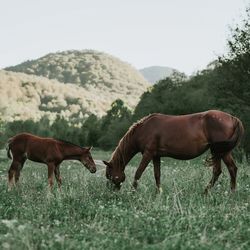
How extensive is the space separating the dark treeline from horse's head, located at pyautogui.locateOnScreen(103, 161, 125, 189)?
36.1 ft

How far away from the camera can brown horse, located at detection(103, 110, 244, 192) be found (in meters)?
10.4

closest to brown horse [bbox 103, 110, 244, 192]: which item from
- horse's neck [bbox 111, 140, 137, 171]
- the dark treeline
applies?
horse's neck [bbox 111, 140, 137, 171]

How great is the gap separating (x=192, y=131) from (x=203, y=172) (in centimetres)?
245

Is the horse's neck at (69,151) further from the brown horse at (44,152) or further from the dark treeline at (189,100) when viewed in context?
the dark treeline at (189,100)

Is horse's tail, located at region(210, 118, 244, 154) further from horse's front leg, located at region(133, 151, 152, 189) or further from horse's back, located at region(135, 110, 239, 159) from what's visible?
horse's front leg, located at region(133, 151, 152, 189)

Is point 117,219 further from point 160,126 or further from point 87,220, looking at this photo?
point 160,126

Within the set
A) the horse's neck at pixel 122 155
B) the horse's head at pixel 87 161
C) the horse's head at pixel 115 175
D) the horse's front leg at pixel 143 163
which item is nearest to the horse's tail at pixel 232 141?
the horse's front leg at pixel 143 163

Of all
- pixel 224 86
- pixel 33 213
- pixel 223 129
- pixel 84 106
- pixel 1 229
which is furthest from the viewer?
pixel 84 106

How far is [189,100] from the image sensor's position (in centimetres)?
5688

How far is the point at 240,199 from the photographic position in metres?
9.31

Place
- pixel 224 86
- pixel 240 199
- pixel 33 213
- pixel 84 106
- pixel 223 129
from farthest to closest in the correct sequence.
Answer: pixel 84 106 < pixel 224 86 < pixel 223 129 < pixel 240 199 < pixel 33 213

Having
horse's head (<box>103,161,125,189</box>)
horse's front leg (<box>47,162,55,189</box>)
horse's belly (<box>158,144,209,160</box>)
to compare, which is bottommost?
horse's front leg (<box>47,162,55,189</box>)

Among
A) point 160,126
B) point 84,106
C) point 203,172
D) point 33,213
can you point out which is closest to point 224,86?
point 203,172

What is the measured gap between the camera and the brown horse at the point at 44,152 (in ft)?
41.0
